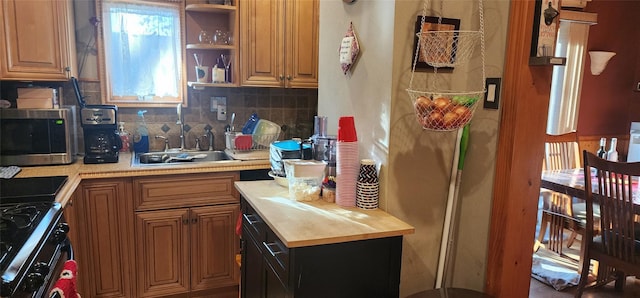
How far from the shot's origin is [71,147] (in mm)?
2523

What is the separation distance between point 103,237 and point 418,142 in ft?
6.20

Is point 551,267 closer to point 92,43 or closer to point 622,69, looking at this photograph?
point 622,69

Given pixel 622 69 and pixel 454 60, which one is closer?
pixel 454 60

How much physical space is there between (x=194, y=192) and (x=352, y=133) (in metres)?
1.30

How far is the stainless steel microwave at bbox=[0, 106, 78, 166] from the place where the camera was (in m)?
2.34

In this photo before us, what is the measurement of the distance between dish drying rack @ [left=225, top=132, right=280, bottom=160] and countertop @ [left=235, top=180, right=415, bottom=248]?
3.40 ft

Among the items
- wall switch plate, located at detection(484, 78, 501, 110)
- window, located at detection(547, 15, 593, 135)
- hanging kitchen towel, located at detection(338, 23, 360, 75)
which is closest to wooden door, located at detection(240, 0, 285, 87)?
hanging kitchen towel, located at detection(338, 23, 360, 75)

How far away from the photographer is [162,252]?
257cm

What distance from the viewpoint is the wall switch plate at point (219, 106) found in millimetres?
3176

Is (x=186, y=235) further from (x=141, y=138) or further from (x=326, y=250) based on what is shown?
(x=326, y=250)

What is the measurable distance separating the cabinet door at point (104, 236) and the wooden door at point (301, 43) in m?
1.36

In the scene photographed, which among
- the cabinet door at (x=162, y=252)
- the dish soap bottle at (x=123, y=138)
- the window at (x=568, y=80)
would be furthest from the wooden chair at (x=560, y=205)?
the dish soap bottle at (x=123, y=138)

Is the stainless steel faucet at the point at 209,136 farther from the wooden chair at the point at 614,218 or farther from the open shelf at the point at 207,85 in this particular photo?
the wooden chair at the point at 614,218

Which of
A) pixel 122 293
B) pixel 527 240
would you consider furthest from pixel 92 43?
pixel 527 240
